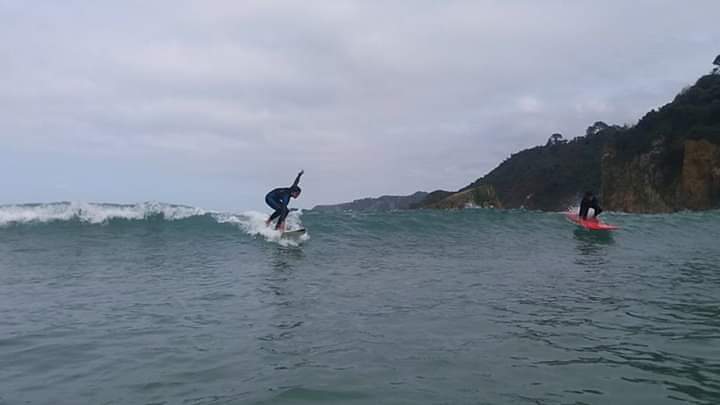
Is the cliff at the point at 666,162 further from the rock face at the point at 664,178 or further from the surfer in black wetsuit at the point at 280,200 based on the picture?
the surfer in black wetsuit at the point at 280,200

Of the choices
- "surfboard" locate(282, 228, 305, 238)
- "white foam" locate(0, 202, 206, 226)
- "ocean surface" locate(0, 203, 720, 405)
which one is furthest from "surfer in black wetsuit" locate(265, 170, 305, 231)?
"white foam" locate(0, 202, 206, 226)

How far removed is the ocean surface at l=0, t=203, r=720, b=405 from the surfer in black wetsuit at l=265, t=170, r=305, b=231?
3.95 feet

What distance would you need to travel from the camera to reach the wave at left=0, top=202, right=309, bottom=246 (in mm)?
15586

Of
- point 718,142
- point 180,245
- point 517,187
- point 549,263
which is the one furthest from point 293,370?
point 517,187

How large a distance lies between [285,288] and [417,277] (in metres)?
2.33

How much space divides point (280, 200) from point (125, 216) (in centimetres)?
506

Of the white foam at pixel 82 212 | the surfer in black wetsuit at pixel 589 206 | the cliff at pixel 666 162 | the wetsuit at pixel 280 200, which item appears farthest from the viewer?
the cliff at pixel 666 162

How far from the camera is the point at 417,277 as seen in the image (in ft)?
31.2

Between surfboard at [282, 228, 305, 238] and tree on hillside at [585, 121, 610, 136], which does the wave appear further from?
tree on hillside at [585, 121, 610, 136]

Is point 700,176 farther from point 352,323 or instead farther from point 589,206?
point 352,323

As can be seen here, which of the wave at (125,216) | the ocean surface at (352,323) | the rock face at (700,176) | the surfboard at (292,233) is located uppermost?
the rock face at (700,176)

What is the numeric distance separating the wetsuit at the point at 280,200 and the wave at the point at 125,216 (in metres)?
0.44

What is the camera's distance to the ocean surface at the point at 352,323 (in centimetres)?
408

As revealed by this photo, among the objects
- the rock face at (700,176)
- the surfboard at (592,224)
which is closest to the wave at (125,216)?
the surfboard at (592,224)
